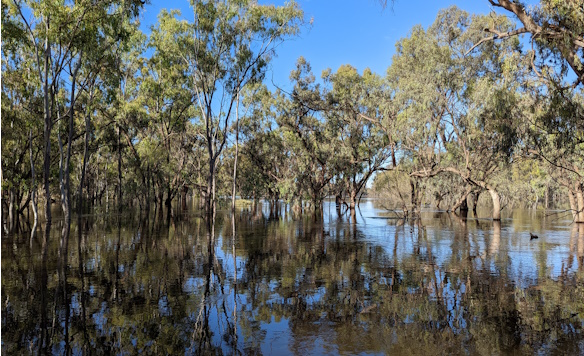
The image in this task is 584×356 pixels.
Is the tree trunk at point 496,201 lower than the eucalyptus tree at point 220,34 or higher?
lower

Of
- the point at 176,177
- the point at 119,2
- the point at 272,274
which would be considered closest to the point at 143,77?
the point at 176,177

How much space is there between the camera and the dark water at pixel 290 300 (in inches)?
219

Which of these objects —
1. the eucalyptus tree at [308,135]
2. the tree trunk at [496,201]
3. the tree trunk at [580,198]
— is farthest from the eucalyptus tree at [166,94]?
the tree trunk at [580,198]

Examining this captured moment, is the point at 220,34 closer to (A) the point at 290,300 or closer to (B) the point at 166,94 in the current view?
(B) the point at 166,94

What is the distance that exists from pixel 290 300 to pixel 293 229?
14.6 metres

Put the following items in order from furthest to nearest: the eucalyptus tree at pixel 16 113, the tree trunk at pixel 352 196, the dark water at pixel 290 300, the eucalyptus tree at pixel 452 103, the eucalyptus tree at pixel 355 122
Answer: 1. the tree trunk at pixel 352 196
2. the eucalyptus tree at pixel 355 122
3. the eucalyptus tree at pixel 452 103
4. the eucalyptus tree at pixel 16 113
5. the dark water at pixel 290 300

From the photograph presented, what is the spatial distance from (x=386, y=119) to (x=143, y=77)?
806 inches

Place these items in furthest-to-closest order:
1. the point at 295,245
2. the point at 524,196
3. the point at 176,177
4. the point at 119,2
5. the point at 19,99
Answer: the point at 524,196 → the point at 176,177 → the point at 19,99 → the point at 119,2 → the point at 295,245

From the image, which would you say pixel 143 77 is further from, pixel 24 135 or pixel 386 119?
pixel 386 119

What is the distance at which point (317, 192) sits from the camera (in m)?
39.4

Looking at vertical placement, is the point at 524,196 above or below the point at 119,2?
below

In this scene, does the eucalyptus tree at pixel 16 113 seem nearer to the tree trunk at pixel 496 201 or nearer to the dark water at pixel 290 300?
the dark water at pixel 290 300

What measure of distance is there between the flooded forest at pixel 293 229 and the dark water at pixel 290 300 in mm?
51

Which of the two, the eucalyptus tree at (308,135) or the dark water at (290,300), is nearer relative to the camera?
the dark water at (290,300)
